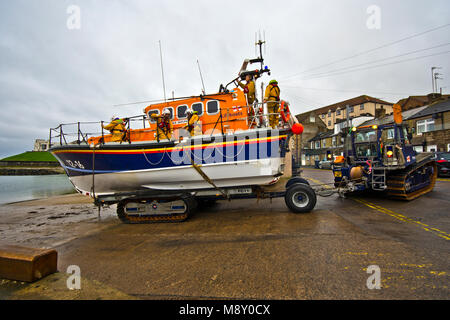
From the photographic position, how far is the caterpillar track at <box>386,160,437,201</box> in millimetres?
6355

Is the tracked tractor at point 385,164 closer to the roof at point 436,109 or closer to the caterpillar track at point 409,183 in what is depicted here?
the caterpillar track at point 409,183

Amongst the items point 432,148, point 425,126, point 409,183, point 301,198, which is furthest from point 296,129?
point 425,126

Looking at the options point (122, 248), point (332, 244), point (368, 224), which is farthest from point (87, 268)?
point (368, 224)

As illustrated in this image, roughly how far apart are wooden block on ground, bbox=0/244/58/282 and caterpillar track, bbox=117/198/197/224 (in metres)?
2.81

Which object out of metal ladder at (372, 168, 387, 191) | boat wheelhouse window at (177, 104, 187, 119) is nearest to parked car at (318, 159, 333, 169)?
metal ladder at (372, 168, 387, 191)

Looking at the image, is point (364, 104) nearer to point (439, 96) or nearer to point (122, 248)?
point (439, 96)

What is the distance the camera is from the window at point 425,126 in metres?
19.4

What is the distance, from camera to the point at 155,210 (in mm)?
5395

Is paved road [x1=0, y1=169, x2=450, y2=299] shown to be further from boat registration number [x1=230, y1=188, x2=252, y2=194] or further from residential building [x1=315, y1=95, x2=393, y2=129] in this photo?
residential building [x1=315, y1=95, x2=393, y2=129]

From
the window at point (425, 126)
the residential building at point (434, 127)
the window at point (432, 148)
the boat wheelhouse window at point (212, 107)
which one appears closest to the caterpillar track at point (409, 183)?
the boat wheelhouse window at point (212, 107)

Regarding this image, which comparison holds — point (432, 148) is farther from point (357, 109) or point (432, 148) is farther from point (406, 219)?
point (357, 109)

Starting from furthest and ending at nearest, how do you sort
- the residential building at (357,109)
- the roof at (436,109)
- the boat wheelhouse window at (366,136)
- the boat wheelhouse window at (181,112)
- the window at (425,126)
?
the residential building at (357,109) → the window at (425,126) → the roof at (436,109) → the boat wheelhouse window at (366,136) → the boat wheelhouse window at (181,112)

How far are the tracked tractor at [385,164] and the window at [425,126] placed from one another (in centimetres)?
1753
